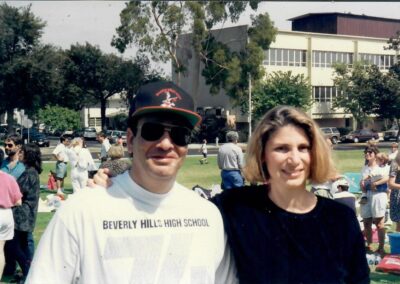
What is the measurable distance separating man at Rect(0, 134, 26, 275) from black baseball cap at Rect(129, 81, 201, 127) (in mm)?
5942

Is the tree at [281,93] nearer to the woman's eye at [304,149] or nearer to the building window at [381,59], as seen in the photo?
the building window at [381,59]

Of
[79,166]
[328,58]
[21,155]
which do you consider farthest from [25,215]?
[328,58]

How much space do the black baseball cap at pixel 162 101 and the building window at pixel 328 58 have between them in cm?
6840

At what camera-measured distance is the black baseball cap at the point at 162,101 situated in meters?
2.34

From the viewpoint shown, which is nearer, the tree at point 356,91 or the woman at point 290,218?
the woman at point 290,218

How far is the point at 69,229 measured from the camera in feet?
7.04

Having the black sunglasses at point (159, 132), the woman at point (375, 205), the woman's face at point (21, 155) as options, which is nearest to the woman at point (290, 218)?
the black sunglasses at point (159, 132)

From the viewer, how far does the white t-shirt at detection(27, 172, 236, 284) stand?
214cm

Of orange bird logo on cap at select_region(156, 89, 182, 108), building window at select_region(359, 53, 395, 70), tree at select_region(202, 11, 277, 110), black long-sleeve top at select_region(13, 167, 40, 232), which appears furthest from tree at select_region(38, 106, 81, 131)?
orange bird logo on cap at select_region(156, 89, 182, 108)

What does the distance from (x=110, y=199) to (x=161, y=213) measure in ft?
0.65

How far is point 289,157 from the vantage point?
2.64 m

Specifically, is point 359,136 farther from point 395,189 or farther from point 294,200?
point 294,200

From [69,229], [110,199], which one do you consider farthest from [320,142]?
[69,229]

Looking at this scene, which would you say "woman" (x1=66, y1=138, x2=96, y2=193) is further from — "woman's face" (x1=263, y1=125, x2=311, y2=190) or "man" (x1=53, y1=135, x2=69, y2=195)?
"woman's face" (x1=263, y1=125, x2=311, y2=190)
